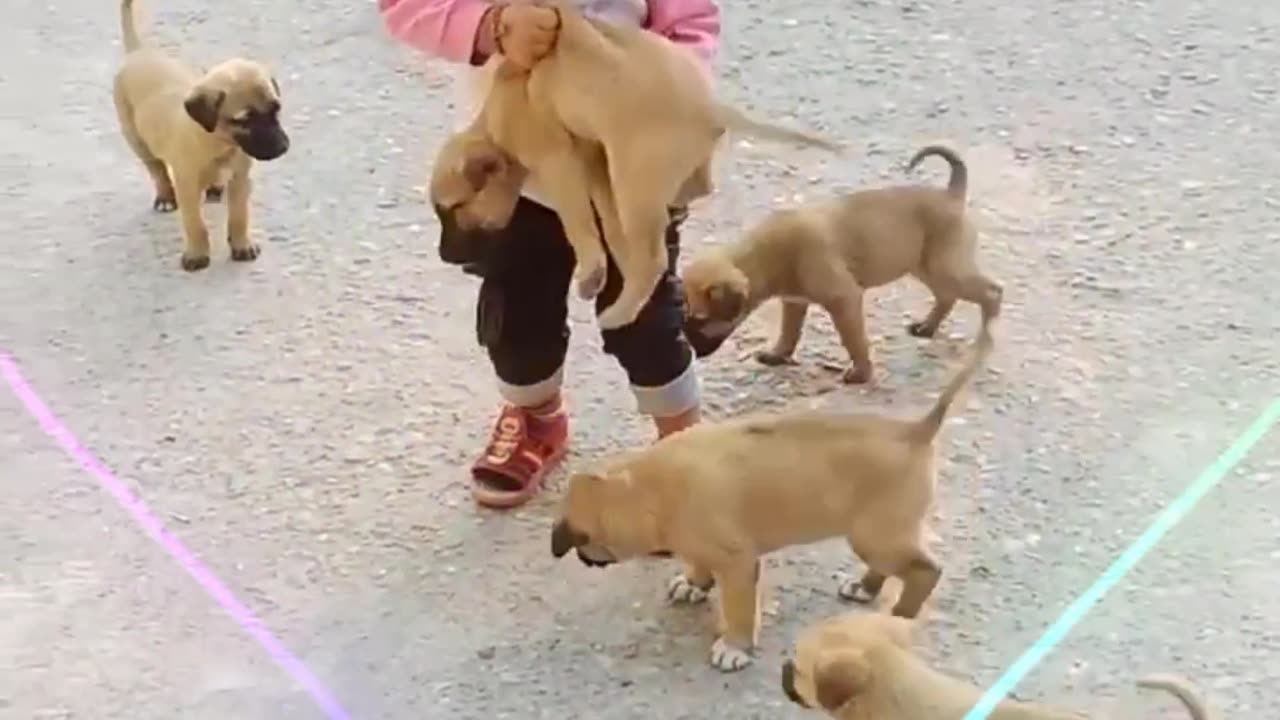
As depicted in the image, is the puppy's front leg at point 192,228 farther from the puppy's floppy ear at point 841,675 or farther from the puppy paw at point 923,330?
the puppy's floppy ear at point 841,675

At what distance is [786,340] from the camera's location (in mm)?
1732

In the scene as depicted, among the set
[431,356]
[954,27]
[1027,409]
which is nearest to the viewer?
[1027,409]

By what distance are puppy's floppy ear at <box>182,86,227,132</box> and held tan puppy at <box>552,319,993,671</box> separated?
0.66 meters

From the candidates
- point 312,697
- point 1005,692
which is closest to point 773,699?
point 1005,692

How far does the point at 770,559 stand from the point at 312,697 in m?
0.37

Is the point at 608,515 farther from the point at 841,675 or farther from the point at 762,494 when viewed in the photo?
the point at 841,675

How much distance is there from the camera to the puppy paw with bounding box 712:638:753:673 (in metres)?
1.39

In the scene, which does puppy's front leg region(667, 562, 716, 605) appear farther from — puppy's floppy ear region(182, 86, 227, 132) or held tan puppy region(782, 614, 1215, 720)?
A: puppy's floppy ear region(182, 86, 227, 132)

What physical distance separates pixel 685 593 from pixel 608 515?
6.1 inches

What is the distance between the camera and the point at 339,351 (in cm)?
178

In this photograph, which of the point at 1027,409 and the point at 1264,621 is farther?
the point at 1027,409

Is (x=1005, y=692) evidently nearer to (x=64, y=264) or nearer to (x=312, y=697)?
(x=312, y=697)

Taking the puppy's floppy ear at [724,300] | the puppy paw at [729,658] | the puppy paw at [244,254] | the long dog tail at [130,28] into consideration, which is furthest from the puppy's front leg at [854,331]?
the long dog tail at [130,28]

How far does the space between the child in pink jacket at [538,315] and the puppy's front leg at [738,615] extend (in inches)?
8.2
